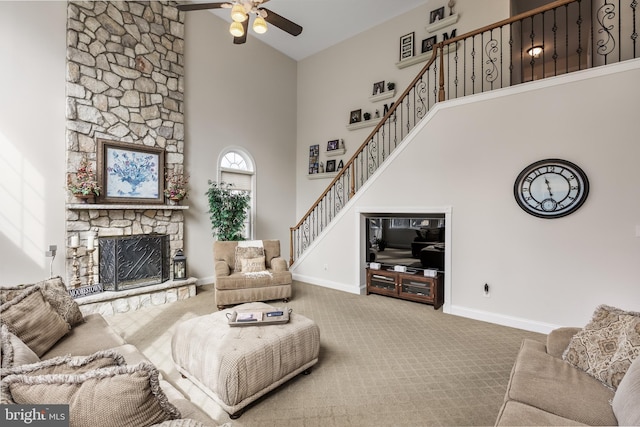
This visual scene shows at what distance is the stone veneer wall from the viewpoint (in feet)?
13.7

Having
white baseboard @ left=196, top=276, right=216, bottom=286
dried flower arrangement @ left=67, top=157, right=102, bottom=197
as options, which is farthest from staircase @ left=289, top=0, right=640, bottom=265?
dried flower arrangement @ left=67, top=157, right=102, bottom=197

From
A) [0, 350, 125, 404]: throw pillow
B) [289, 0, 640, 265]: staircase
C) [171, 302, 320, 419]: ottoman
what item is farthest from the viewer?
[289, 0, 640, 265]: staircase

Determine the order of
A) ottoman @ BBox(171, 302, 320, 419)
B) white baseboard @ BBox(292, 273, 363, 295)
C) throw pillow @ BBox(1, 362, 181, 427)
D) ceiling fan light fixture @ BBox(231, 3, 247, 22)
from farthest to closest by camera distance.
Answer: white baseboard @ BBox(292, 273, 363, 295) → ceiling fan light fixture @ BBox(231, 3, 247, 22) → ottoman @ BBox(171, 302, 320, 419) → throw pillow @ BBox(1, 362, 181, 427)

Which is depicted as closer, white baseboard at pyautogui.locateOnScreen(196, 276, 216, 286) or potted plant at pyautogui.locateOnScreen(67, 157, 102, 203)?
potted plant at pyautogui.locateOnScreen(67, 157, 102, 203)

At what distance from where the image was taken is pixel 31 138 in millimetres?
3877

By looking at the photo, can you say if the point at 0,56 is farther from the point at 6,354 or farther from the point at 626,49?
the point at 626,49

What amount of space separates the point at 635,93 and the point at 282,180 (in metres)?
5.95

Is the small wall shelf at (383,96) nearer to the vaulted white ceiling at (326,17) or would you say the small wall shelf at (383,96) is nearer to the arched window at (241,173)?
the vaulted white ceiling at (326,17)

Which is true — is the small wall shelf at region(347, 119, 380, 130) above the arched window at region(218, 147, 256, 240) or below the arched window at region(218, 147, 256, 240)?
above

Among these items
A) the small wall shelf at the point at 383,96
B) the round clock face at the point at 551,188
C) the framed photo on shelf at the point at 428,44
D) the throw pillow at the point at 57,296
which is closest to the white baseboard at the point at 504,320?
the round clock face at the point at 551,188

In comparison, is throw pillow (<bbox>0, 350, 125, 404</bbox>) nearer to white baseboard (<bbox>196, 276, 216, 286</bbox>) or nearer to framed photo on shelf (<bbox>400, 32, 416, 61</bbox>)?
white baseboard (<bbox>196, 276, 216, 286</bbox>)

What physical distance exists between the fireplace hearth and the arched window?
179 cm

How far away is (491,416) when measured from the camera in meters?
2.01

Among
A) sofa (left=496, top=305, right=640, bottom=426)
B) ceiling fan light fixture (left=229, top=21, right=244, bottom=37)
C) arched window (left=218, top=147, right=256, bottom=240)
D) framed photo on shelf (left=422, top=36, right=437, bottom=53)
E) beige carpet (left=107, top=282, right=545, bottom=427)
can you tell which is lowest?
beige carpet (left=107, top=282, right=545, bottom=427)
